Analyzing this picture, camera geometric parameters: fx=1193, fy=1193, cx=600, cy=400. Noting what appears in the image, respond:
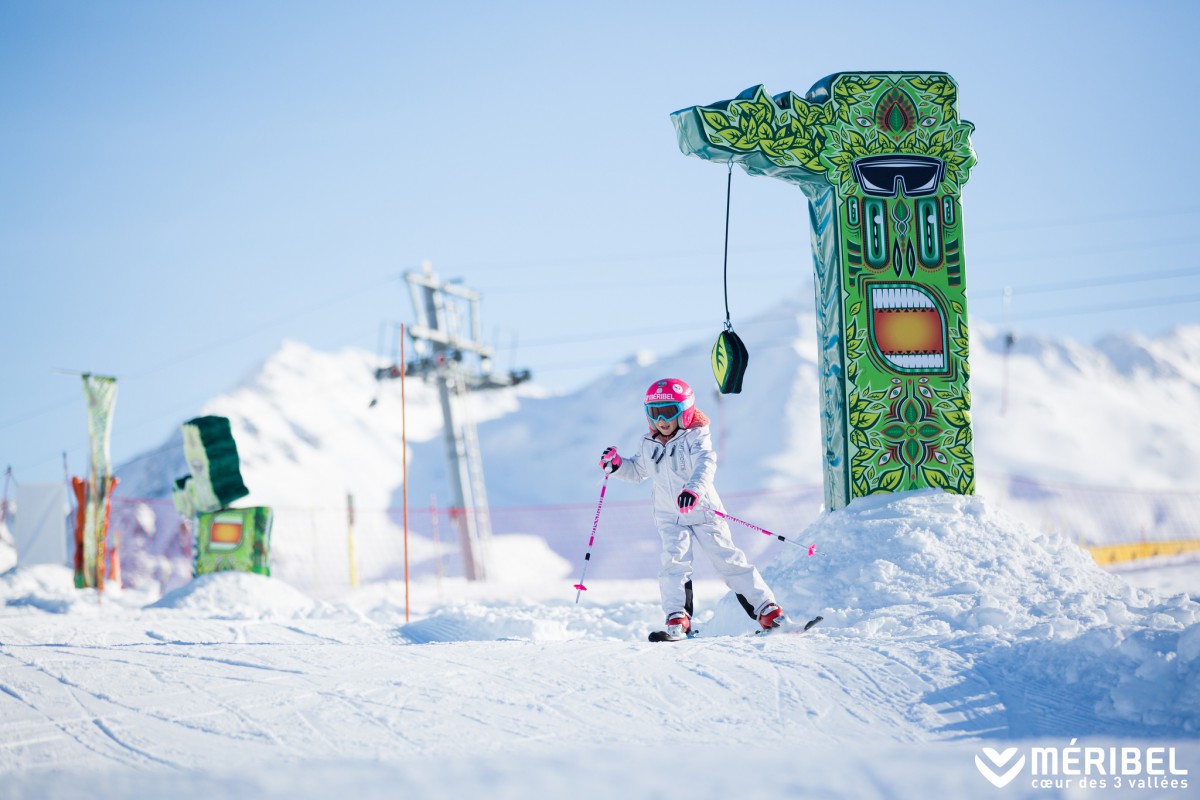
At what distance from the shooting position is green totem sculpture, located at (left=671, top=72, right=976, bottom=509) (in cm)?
827

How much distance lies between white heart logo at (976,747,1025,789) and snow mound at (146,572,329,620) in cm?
753

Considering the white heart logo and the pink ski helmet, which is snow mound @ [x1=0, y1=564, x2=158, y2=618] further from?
the white heart logo

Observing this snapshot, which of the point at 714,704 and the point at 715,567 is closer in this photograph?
the point at 714,704

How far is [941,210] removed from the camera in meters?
8.53

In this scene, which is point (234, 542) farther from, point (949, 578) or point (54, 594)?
point (949, 578)

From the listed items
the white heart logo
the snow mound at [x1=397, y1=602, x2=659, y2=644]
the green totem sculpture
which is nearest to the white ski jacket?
the snow mound at [x1=397, y1=602, x2=659, y2=644]

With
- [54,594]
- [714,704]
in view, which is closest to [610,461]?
[714,704]

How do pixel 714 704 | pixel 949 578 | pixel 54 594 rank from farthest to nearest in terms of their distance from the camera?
1. pixel 54 594
2. pixel 949 578
3. pixel 714 704

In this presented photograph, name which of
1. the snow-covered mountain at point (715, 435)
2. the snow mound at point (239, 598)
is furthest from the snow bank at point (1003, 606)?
the snow-covered mountain at point (715, 435)

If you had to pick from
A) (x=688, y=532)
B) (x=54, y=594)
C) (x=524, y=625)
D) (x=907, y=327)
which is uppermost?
(x=907, y=327)

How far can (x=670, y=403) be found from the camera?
275 inches

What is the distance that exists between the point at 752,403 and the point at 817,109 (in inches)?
1545

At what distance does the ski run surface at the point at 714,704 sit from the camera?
3.30m

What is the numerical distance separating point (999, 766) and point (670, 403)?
351 centimetres
